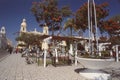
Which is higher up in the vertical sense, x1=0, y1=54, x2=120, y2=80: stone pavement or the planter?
the planter

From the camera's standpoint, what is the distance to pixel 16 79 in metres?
10.9

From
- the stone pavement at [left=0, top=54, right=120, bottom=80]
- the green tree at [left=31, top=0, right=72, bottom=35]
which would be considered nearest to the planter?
the stone pavement at [left=0, top=54, right=120, bottom=80]

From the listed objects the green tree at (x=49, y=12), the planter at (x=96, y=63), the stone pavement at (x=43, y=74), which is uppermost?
the green tree at (x=49, y=12)

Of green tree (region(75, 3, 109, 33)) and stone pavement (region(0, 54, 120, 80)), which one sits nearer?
stone pavement (region(0, 54, 120, 80))

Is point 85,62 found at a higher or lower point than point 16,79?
higher

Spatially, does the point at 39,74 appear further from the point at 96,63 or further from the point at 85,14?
the point at 85,14

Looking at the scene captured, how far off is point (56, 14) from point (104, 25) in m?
7.81

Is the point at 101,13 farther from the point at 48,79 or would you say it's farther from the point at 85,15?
the point at 48,79

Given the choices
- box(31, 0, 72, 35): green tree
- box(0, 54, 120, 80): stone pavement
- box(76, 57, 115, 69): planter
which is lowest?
box(0, 54, 120, 80): stone pavement

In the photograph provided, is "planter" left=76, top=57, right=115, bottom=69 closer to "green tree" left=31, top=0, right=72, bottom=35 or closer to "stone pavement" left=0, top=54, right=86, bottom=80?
"stone pavement" left=0, top=54, right=86, bottom=80

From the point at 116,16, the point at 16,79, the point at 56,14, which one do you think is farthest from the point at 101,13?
the point at 16,79

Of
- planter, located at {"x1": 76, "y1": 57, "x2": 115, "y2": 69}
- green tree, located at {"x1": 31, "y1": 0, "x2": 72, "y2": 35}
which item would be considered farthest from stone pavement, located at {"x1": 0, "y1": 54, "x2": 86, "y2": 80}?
green tree, located at {"x1": 31, "y1": 0, "x2": 72, "y2": 35}

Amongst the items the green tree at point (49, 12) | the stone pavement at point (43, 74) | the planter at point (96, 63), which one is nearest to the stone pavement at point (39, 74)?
the stone pavement at point (43, 74)

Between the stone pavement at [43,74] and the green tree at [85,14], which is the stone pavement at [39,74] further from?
the green tree at [85,14]
